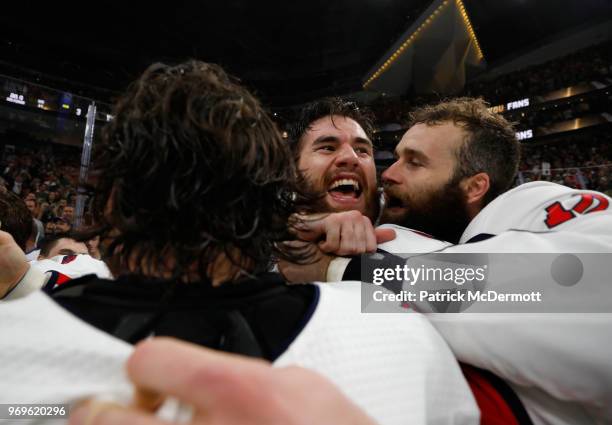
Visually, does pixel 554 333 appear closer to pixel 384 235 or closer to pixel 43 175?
pixel 384 235

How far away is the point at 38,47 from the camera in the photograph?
12.9m

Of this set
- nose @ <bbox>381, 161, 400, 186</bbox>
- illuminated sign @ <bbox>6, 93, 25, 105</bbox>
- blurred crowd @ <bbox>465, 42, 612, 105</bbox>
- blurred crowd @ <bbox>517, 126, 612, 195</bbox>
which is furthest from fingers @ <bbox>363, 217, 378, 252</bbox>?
illuminated sign @ <bbox>6, 93, 25, 105</bbox>

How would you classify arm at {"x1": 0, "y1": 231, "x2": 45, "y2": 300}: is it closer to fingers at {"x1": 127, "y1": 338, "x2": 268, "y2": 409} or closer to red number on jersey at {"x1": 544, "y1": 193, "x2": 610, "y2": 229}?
fingers at {"x1": 127, "y1": 338, "x2": 268, "y2": 409}

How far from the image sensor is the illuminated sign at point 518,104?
41.8 feet

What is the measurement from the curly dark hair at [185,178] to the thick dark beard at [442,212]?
1.27 m

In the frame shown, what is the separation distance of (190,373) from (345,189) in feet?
6.71

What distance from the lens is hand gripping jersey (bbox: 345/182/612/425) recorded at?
32.4 inches

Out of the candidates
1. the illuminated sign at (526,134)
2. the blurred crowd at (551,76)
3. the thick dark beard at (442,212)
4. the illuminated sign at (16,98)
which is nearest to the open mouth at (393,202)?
the thick dark beard at (442,212)

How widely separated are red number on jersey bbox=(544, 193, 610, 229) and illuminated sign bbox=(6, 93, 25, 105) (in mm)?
15992

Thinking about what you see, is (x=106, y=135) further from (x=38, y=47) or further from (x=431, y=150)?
(x=38, y=47)

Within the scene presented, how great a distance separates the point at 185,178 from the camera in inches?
26.8

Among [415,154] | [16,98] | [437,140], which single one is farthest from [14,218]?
[16,98]

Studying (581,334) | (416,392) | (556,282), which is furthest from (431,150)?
(416,392)

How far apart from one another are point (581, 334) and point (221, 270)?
31.2 inches
